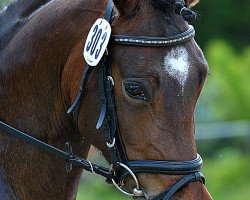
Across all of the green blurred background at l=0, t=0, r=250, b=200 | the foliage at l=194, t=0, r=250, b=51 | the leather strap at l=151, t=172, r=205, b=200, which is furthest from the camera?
the foliage at l=194, t=0, r=250, b=51

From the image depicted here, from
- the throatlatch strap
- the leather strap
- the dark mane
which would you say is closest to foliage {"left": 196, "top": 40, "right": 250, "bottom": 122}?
the dark mane

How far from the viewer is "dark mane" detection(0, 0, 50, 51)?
5691 millimetres

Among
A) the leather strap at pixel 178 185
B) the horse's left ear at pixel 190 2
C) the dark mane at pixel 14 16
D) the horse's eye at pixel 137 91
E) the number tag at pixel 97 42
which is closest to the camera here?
the leather strap at pixel 178 185

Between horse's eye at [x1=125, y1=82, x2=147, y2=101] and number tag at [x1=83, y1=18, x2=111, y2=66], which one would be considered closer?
horse's eye at [x1=125, y1=82, x2=147, y2=101]

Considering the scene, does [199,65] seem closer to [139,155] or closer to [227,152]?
[139,155]

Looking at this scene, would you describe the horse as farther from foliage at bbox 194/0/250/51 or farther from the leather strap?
foliage at bbox 194/0/250/51

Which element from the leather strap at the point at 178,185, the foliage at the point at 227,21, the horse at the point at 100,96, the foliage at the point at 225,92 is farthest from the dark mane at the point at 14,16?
the foliage at the point at 227,21

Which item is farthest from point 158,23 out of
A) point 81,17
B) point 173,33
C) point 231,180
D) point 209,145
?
point 209,145

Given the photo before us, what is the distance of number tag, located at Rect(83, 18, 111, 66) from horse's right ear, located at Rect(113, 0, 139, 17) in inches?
4.2

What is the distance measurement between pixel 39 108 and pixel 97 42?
0.64m

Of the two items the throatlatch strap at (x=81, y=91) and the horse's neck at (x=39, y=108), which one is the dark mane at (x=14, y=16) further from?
the throatlatch strap at (x=81, y=91)

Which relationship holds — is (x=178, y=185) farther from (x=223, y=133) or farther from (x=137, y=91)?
(x=223, y=133)

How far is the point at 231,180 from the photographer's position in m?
14.2

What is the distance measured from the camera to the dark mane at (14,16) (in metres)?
5.69
